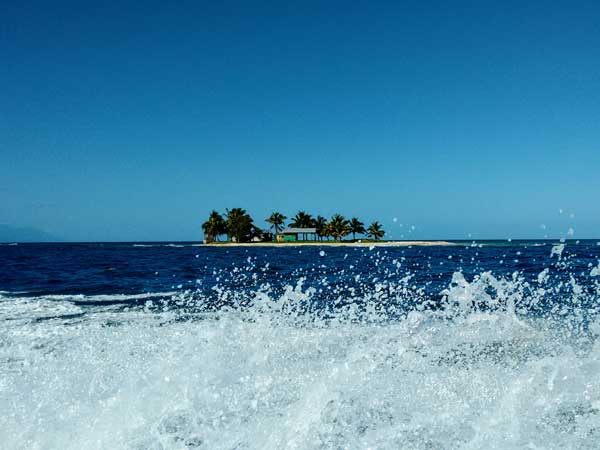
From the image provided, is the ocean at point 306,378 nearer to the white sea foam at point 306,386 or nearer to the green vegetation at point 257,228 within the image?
the white sea foam at point 306,386

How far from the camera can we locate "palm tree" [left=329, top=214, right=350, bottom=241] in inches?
5276

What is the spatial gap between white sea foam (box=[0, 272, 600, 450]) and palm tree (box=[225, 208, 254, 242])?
12626cm

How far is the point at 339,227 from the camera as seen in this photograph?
134500mm

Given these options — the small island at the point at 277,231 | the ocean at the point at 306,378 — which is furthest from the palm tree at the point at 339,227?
the ocean at the point at 306,378

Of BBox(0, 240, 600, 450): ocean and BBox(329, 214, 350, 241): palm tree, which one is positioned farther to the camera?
BBox(329, 214, 350, 241): palm tree

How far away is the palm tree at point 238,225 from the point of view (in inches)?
5335

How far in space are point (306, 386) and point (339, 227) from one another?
129 meters

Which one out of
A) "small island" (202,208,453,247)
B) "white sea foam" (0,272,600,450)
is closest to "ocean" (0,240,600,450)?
"white sea foam" (0,272,600,450)

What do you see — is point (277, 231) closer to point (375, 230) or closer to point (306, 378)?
point (375, 230)

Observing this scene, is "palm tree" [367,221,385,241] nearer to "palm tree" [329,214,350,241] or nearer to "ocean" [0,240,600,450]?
"palm tree" [329,214,350,241]

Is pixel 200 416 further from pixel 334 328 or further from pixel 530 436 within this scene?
pixel 334 328

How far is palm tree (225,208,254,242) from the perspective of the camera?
13550 cm

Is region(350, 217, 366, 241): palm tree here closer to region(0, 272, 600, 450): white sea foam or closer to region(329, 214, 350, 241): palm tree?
region(329, 214, 350, 241): palm tree

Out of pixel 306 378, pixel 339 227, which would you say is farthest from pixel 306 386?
pixel 339 227
